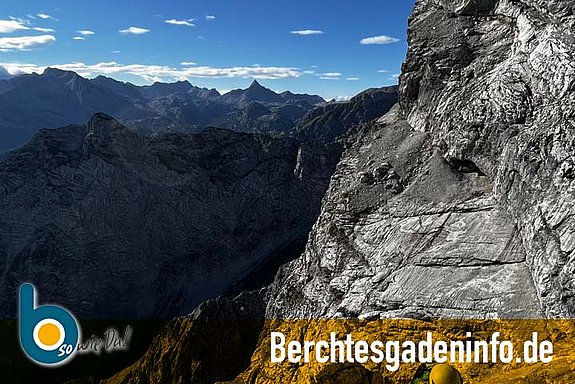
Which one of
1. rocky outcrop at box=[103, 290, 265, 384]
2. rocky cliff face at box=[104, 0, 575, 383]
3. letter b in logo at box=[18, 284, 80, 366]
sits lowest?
rocky outcrop at box=[103, 290, 265, 384]

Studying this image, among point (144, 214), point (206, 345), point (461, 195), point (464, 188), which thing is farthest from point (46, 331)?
point (144, 214)

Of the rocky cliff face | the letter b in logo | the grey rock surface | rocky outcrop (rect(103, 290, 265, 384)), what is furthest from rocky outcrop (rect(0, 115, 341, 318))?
the letter b in logo

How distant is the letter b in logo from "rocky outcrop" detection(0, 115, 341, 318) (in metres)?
105

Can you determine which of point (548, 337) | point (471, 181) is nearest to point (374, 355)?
point (548, 337)

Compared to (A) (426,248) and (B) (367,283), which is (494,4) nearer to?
(A) (426,248)

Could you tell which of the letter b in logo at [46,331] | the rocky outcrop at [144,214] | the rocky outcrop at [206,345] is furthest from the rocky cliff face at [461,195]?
the rocky outcrop at [144,214]

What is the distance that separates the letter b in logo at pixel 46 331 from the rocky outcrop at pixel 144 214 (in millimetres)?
104831

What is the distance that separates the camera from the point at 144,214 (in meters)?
151

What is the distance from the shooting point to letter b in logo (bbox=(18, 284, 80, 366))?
33969 millimetres

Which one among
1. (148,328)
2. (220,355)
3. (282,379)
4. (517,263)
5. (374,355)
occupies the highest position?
(517,263)

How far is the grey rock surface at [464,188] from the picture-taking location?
2767cm

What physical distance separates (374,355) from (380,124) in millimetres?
33642

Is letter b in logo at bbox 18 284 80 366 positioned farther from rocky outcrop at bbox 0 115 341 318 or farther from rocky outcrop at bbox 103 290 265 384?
rocky outcrop at bbox 0 115 341 318

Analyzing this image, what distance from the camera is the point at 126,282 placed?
462ft
